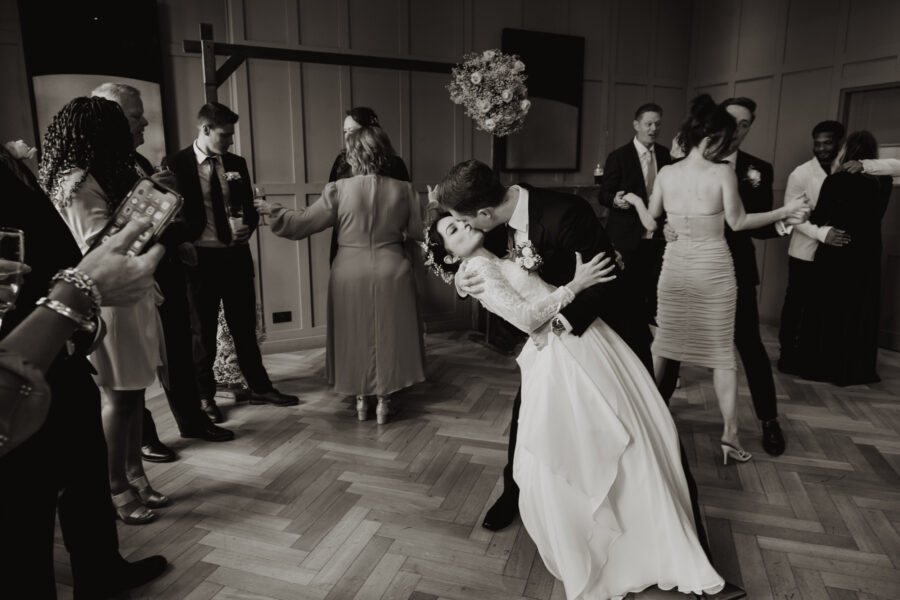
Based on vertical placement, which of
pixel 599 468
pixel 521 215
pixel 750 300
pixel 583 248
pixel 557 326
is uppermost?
pixel 521 215

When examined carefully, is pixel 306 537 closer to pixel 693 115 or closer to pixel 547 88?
pixel 693 115

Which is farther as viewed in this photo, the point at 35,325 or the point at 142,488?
the point at 142,488

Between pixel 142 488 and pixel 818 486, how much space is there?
3098 millimetres

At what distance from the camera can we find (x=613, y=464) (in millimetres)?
1895

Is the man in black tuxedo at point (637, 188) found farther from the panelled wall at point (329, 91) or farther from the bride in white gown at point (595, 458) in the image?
the bride in white gown at point (595, 458)

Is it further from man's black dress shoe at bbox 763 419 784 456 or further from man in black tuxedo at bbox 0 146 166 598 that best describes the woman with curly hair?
man's black dress shoe at bbox 763 419 784 456

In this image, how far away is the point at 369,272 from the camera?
3.51 meters

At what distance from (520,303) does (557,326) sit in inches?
6.6

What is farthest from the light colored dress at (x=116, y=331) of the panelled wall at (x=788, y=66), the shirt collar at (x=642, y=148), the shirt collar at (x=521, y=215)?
the panelled wall at (x=788, y=66)

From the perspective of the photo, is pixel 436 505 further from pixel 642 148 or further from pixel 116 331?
pixel 642 148

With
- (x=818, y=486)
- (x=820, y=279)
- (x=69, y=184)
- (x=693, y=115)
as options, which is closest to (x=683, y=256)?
(x=693, y=115)

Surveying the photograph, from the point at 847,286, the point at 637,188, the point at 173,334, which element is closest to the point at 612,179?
the point at 637,188

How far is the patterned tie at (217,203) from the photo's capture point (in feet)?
11.6

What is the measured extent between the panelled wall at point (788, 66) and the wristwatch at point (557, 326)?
4585mm
